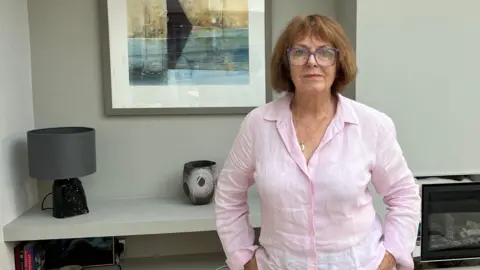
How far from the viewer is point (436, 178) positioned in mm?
2332

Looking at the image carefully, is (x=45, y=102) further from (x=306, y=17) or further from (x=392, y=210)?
(x=392, y=210)

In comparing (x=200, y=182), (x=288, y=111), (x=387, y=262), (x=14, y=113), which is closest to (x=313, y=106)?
(x=288, y=111)

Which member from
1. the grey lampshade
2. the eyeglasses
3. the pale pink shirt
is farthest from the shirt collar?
the grey lampshade

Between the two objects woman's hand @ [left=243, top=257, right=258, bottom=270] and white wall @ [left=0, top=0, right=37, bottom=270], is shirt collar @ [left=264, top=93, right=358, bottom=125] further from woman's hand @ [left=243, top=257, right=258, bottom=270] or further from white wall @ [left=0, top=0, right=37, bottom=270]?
white wall @ [left=0, top=0, right=37, bottom=270]

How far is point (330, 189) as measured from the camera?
1.28m

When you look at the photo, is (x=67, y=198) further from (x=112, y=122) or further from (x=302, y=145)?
(x=302, y=145)

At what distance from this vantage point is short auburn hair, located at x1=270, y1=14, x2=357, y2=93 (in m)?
1.32

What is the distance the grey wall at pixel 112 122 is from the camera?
2.36m

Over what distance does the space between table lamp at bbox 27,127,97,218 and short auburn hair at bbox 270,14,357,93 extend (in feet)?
3.41

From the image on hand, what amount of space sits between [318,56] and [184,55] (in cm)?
121

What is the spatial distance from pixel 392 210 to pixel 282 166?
385 millimetres

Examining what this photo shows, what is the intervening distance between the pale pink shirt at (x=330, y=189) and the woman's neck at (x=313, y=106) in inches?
1.2

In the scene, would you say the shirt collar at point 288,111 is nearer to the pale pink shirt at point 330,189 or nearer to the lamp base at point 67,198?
the pale pink shirt at point 330,189

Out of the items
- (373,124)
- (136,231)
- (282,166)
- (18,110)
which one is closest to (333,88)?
(373,124)
